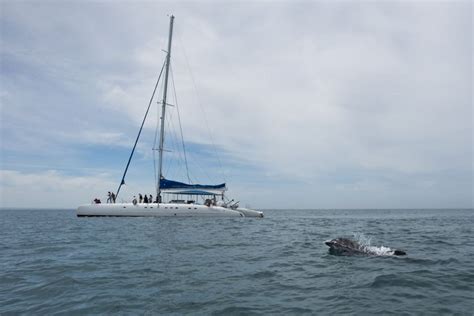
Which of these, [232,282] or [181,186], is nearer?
[232,282]

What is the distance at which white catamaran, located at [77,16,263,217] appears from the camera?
1592 inches

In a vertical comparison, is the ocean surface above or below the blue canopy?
below

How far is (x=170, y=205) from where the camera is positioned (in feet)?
139

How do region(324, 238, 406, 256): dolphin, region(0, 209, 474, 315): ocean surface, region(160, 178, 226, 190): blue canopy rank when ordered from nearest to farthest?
region(0, 209, 474, 315): ocean surface → region(324, 238, 406, 256): dolphin → region(160, 178, 226, 190): blue canopy

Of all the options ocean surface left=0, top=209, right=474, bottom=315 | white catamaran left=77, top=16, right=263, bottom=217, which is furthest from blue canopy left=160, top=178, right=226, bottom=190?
ocean surface left=0, top=209, right=474, bottom=315

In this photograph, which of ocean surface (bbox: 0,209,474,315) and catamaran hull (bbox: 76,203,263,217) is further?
catamaran hull (bbox: 76,203,263,217)

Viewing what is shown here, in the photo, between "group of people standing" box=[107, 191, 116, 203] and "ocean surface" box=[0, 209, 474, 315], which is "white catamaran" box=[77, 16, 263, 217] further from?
"ocean surface" box=[0, 209, 474, 315]

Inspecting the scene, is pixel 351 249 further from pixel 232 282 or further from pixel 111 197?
pixel 111 197

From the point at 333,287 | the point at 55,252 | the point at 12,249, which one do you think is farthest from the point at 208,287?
the point at 12,249

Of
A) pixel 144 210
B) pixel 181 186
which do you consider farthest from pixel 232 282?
pixel 181 186

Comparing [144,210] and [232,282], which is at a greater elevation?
[144,210]

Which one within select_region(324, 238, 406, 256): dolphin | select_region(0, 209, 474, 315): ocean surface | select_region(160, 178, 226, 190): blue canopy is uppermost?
select_region(160, 178, 226, 190): blue canopy

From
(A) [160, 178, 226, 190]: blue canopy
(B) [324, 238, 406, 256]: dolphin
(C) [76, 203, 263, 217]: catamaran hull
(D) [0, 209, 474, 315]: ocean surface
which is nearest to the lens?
(D) [0, 209, 474, 315]: ocean surface

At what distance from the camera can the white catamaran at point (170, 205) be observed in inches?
1592
